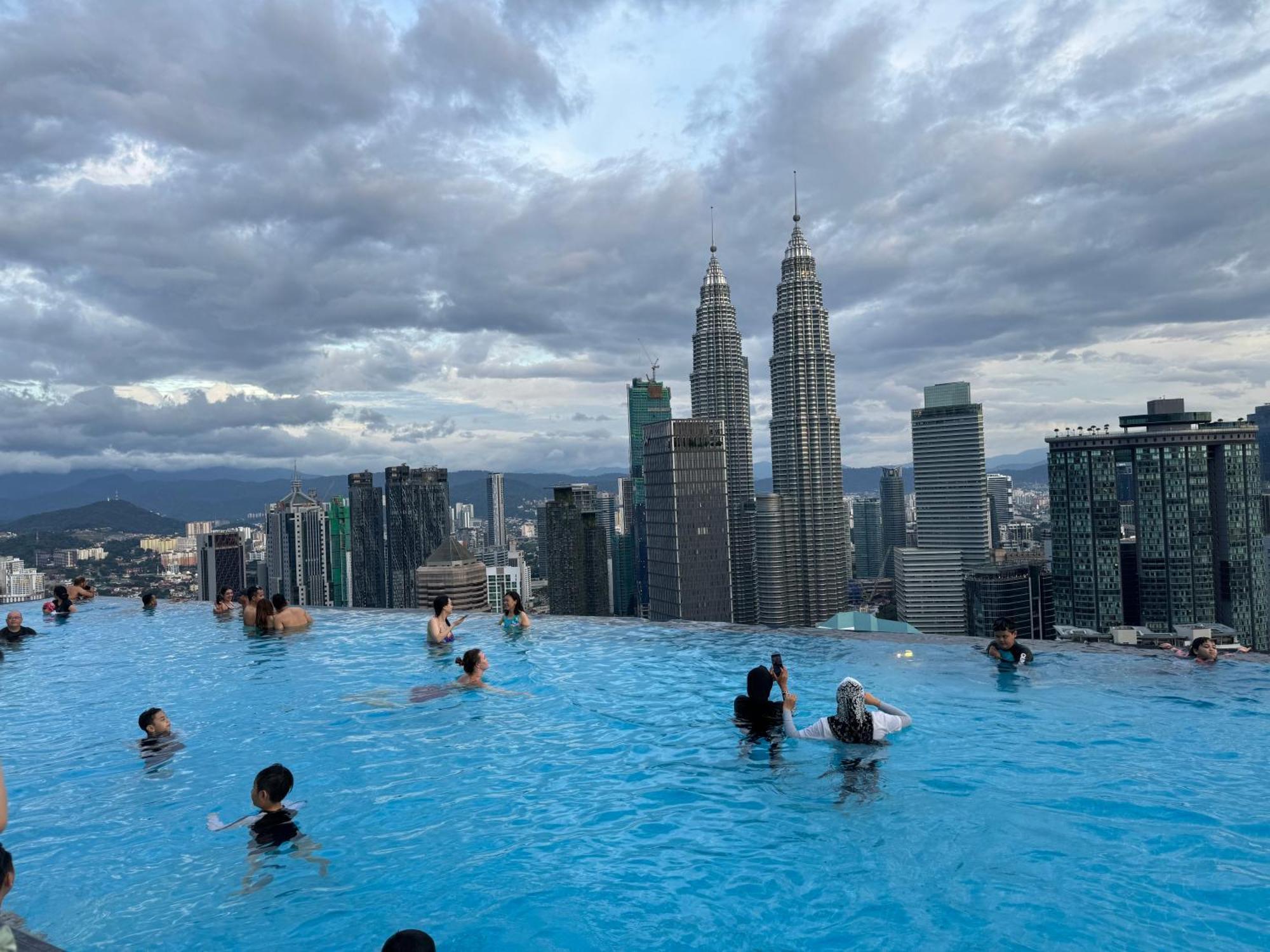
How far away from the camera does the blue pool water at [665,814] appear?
7.73 m

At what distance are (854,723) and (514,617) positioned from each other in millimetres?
14521

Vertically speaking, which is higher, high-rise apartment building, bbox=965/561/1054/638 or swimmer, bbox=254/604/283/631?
swimmer, bbox=254/604/283/631

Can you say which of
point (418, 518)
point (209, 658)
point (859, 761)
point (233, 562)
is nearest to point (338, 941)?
point (859, 761)

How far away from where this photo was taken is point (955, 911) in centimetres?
767

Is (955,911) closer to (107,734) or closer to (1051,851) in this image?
(1051,851)

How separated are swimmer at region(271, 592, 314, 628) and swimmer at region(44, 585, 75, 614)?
13.5m

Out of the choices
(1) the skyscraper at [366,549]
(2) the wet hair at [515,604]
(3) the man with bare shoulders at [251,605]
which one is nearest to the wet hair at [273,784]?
(2) the wet hair at [515,604]

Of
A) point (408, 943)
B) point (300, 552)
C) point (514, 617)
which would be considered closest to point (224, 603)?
point (514, 617)

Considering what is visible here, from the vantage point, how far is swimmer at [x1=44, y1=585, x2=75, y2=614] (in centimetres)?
3206

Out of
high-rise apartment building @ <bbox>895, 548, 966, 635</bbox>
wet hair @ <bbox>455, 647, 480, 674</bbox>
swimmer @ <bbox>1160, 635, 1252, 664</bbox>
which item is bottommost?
high-rise apartment building @ <bbox>895, 548, 966, 635</bbox>

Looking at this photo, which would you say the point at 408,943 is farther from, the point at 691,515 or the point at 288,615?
the point at 691,515

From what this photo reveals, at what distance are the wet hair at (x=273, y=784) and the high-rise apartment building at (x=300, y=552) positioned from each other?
186 m

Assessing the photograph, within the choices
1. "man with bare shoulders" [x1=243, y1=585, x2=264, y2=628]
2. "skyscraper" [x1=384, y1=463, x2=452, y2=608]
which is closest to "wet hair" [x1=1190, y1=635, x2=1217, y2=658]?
"man with bare shoulders" [x1=243, y1=585, x2=264, y2=628]

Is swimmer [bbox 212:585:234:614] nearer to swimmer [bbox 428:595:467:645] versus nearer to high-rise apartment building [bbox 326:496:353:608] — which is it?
swimmer [bbox 428:595:467:645]
